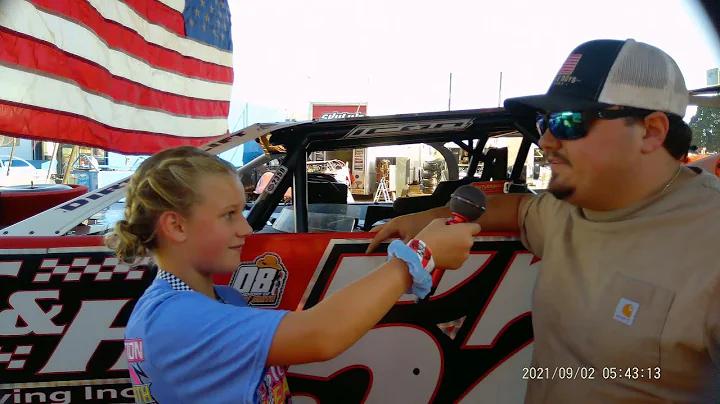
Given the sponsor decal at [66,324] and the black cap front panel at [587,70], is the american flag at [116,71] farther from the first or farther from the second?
the black cap front panel at [587,70]

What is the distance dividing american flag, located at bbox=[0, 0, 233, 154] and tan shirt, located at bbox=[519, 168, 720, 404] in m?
2.68

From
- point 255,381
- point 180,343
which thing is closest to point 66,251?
point 180,343

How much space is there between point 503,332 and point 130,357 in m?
1.36

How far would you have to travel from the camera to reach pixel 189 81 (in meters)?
4.35

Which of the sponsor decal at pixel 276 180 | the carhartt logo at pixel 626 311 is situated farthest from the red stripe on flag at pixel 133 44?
the carhartt logo at pixel 626 311

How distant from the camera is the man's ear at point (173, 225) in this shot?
3.57 feet

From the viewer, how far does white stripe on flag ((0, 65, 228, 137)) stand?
241cm

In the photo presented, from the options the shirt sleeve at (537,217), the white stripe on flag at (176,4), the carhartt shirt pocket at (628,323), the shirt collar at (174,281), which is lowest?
the carhartt shirt pocket at (628,323)

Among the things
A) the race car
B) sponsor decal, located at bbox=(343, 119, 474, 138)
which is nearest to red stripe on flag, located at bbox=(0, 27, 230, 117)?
the race car

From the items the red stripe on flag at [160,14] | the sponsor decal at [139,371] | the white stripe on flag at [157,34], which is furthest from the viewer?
the red stripe on flag at [160,14]

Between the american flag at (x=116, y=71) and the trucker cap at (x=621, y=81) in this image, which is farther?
the american flag at (x=116, y=71)

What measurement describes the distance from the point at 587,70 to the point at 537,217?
54cm

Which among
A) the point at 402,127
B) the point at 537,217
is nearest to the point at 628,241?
the point at 537,217

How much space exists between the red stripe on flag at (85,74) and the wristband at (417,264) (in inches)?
96.5
